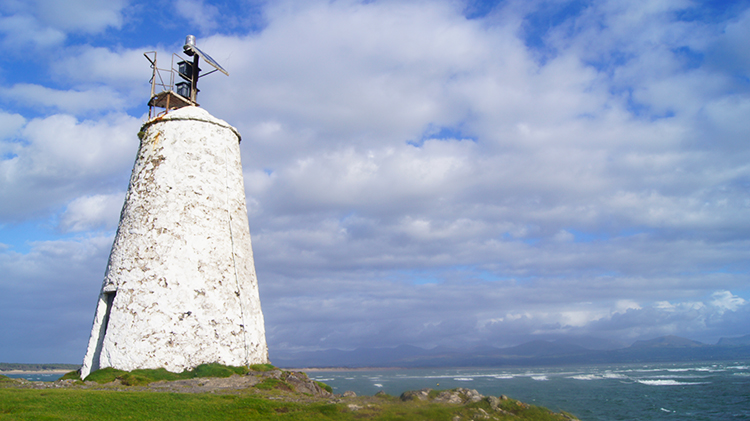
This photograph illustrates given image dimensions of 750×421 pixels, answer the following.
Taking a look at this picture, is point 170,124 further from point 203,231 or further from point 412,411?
point 412,411

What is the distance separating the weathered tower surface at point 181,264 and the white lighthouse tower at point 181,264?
0.04 m

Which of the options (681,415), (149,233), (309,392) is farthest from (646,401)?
(149,233)

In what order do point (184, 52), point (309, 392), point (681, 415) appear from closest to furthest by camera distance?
1. point (309, 392)
2. point (184, 52)
3. point (681, 415)

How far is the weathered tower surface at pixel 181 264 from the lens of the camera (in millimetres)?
16781

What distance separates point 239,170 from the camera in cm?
2178

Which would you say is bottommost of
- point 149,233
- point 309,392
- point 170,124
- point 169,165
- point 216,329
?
point 309,392

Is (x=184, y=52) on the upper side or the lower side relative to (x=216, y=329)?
upper

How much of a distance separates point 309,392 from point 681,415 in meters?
33.1

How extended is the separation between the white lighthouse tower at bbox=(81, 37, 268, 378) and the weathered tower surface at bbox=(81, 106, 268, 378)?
0.13 ft

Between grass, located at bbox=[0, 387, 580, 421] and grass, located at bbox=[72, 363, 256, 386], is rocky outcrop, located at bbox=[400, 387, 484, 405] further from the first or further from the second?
grass, located at bbox=[72, 363, 256, 386]

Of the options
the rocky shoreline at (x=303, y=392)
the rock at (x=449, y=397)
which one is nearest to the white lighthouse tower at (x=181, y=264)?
the rocky shoreline at (x=303, y=392)

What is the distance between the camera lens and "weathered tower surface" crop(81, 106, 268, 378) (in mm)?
16781

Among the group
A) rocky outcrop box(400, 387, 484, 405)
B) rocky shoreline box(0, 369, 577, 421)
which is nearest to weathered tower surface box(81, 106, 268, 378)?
rocky shoreline box(0, 369, 577, 421)

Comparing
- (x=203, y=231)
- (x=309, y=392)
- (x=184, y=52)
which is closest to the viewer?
(x=309, y=392)
